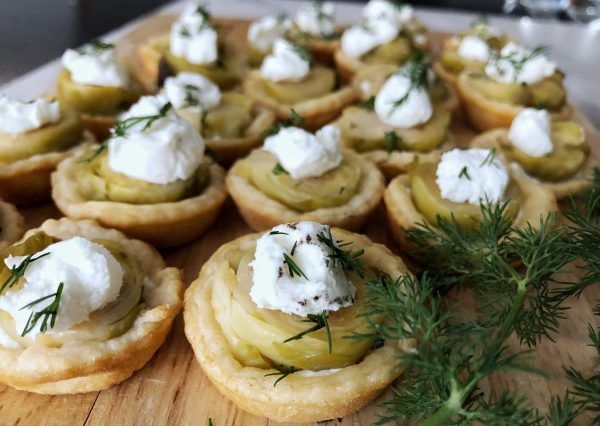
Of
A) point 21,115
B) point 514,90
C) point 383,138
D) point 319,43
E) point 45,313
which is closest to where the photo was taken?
point 45,313

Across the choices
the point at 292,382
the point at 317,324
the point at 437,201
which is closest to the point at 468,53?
the point at 437,201

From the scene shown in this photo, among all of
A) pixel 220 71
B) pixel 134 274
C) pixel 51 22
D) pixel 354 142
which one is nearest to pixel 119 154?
pixel 134 274

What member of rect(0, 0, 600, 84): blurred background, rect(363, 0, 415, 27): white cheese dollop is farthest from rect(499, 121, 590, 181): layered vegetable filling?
rect(0, 0, 600, 84): blurred background

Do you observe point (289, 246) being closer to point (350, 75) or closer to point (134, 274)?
point (134, 274)

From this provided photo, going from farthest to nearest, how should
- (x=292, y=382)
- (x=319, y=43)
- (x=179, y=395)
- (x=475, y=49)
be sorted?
(x=319, y=43) < (x=475, y=49) < (x=179, y=395) < (x=292, y=382)

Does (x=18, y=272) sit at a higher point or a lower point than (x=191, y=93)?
higher

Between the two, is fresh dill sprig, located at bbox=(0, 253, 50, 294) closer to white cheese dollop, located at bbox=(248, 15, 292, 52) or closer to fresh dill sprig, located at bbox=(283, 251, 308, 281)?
fresh dill sprig, located at bbox=(283, 251, 308, 281)

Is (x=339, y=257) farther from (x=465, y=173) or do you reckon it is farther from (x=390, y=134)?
(x=390, y=134)

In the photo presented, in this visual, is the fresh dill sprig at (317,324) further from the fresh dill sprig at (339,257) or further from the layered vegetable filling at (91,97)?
the layered vegetable filling at (91,97)

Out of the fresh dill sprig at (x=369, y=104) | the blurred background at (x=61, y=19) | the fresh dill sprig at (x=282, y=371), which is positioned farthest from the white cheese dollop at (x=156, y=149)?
the blurred background at (x=61, y=19)
